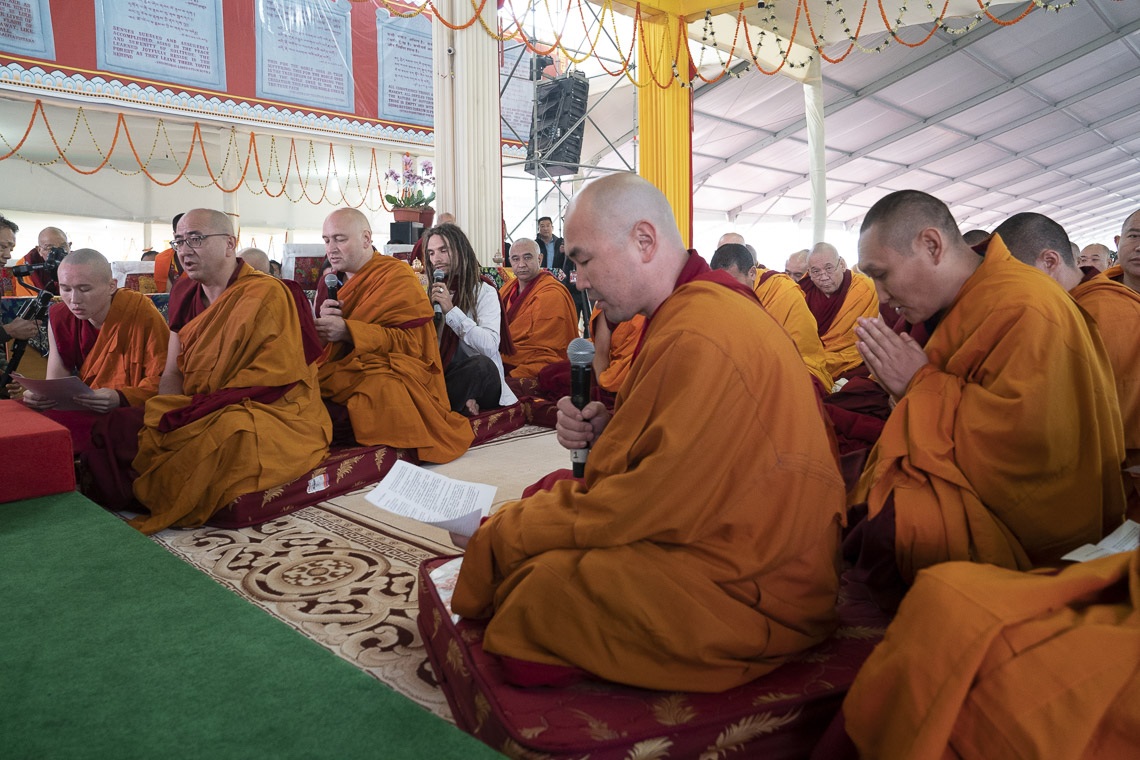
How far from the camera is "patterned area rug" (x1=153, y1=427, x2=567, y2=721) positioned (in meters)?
1.99

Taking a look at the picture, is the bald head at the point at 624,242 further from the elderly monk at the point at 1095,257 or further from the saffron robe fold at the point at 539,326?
the elderly monk at the point at 1095,257

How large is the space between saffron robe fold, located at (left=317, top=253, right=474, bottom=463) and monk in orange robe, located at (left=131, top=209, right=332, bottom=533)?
388mm

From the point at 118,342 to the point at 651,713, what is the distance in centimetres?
338

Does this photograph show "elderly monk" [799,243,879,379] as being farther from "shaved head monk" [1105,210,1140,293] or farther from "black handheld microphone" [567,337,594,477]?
"black handheld microphone" [567,337,594,477]

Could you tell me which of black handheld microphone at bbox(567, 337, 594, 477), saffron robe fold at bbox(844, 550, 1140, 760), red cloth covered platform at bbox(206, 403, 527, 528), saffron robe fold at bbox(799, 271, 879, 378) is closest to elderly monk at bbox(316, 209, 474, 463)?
red cloth covered platform at bbox(206, 403, 527, 528)

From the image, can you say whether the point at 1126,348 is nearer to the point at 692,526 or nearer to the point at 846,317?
the point at 692,526

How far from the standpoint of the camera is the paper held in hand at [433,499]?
1732 mm

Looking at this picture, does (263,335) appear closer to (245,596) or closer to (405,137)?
(245,596)

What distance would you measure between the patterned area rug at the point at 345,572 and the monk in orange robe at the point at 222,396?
18 cm

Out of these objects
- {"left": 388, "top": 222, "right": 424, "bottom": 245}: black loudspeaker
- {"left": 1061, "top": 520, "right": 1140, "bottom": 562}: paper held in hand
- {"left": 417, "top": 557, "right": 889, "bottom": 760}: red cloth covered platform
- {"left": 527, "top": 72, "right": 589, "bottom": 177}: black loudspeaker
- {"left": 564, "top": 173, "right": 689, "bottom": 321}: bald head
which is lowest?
{"left": 417, "top": 557, "right": 889, "bottom": 760}: red cloth covered platform

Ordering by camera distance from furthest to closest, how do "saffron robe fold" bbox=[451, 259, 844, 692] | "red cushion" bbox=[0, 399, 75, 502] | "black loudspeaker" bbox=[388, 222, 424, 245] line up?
"black loudspeaker" bbox=[388, 222, 424, 245] → "red cushion" bbox=[0, 399, 75, 502] → "saffron robe fold" bbox=[451, 259, 844, 692]

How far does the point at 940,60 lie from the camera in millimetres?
12242

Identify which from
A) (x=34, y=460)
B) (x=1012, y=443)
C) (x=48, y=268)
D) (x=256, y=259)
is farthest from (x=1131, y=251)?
(x=48, y=268)

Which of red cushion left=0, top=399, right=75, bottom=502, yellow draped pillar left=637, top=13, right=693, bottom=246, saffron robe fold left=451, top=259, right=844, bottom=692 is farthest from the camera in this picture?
yellow draped pillar left=637, top=13, right=693, bottom=246
